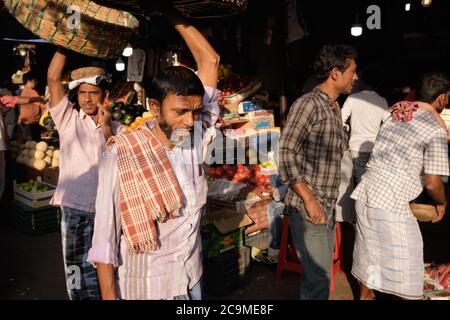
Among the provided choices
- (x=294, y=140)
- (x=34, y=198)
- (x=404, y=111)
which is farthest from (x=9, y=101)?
(x=404, y=111)

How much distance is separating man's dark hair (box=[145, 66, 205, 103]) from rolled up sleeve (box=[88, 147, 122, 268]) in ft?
1.12

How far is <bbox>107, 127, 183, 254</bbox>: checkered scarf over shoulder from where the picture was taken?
172cm

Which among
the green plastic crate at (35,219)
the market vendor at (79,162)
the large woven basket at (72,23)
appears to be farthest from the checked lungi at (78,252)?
the green plastic crate at (35,219)

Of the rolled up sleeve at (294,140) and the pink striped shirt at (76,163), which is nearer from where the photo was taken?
the rolled up sleeve at (294,140)

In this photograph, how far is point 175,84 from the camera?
183 cm

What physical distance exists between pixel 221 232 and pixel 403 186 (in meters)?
1.74

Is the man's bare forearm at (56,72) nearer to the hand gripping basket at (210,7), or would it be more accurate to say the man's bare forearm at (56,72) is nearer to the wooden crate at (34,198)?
the hand gripping basket at (210,7)

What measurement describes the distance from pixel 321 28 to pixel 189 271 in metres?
8.42

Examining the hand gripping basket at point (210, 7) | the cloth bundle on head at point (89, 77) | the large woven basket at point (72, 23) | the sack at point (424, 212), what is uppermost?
the hand gripping basket at point (210, 7)

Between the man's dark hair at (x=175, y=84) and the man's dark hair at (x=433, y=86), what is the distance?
2.19 metres

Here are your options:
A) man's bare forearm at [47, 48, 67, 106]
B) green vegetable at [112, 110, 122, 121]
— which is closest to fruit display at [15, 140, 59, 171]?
green vegetable at [112, 110, 122, 121]

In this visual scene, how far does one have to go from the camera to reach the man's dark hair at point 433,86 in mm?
3260

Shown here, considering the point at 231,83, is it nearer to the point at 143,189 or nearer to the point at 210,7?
the point at 210,7

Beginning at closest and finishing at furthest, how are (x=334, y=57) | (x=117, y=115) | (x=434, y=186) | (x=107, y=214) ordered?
(x=107, y=214), (x=334, y=57), (x=434, y=186), (x=117, y=115)
